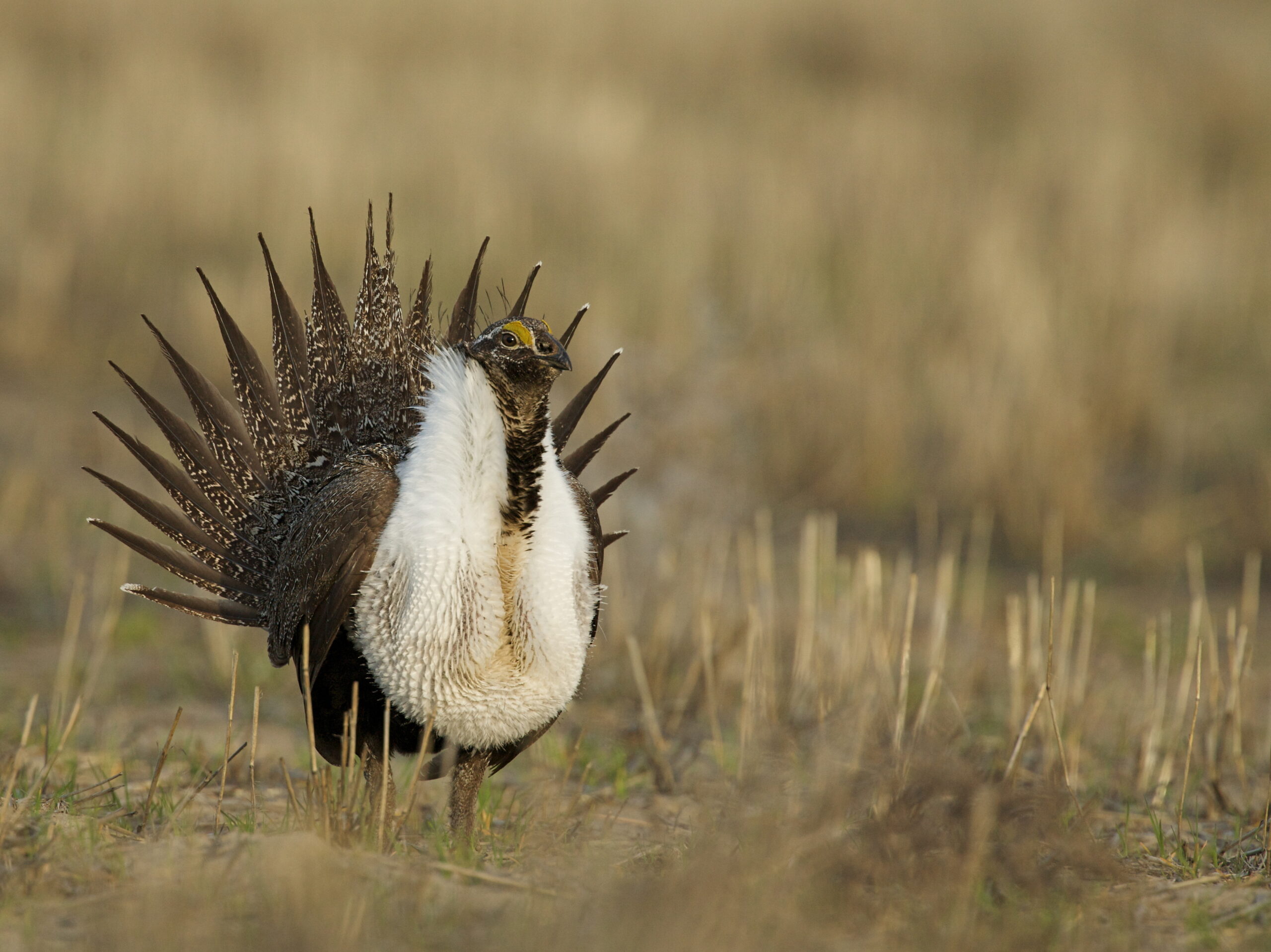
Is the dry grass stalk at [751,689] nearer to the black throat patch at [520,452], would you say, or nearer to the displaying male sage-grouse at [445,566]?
the displaying male sage-grouse at [445,566]

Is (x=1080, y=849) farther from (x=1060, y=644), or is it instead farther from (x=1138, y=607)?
(x=1138, y=607)

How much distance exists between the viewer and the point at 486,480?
9.20ft

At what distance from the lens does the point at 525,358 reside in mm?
2838

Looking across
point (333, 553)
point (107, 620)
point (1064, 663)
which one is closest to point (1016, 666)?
point (1064, 663)

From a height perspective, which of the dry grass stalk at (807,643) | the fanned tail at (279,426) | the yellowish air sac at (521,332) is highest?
the yellowish air sac at (521,332)

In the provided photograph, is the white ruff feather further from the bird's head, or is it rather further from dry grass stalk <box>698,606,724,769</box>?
dry grass stalk <box>698,606,724,769</box>

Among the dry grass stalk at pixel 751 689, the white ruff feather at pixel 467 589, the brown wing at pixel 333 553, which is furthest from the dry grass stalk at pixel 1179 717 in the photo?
the brown wing at pixel 333 553

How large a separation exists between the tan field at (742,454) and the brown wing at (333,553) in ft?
0.89

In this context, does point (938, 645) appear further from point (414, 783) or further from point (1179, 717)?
point (414, 783)

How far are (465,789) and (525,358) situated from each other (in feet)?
3.15

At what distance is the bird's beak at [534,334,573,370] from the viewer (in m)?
2.82

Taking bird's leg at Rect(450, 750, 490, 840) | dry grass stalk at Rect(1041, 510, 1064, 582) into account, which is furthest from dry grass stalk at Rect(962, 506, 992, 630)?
bird's leg at Rect(450, 750, 490, 840)

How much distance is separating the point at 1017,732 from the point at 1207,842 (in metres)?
0.63

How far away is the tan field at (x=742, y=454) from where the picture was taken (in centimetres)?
242
